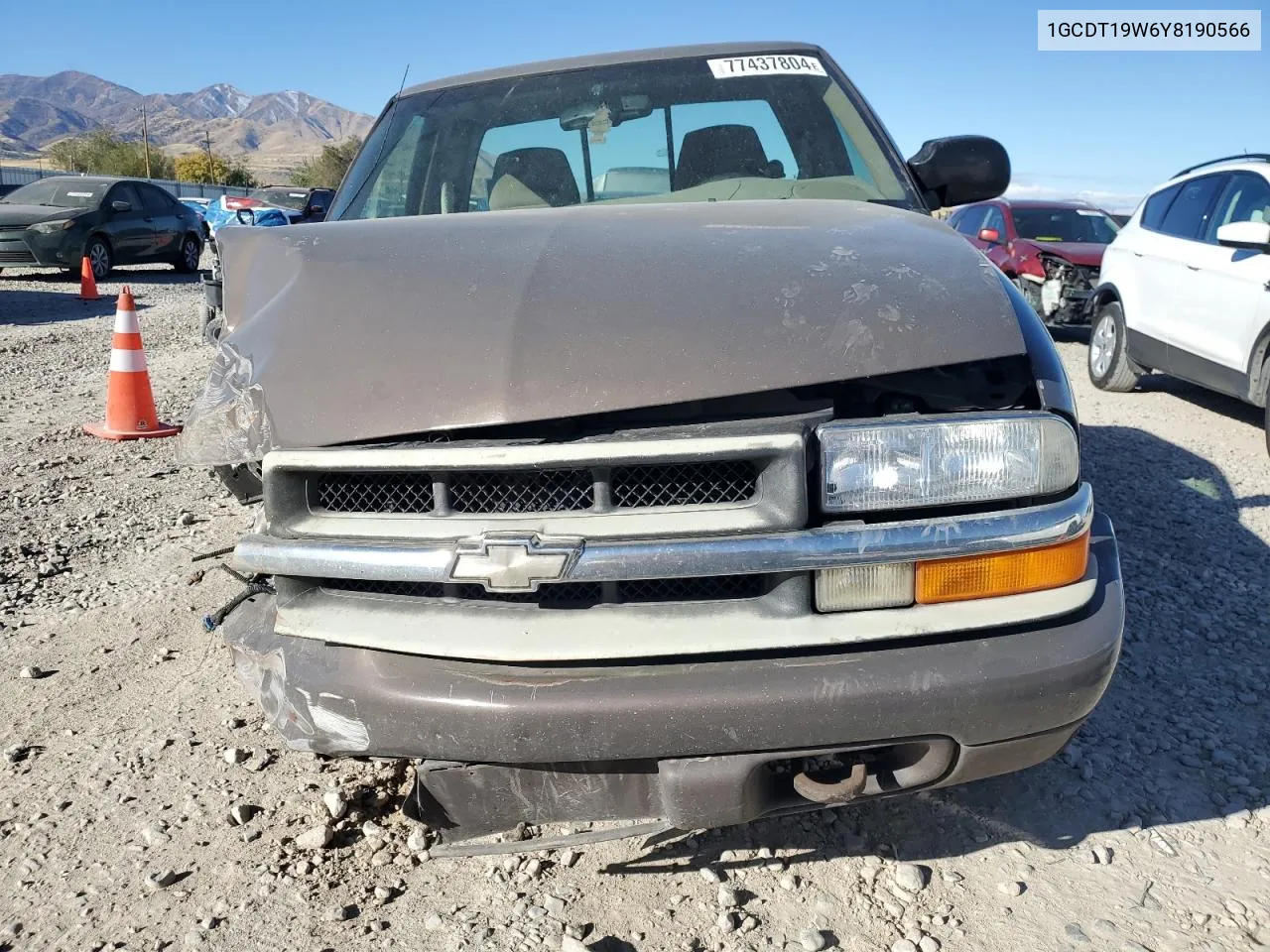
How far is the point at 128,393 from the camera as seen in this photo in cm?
558

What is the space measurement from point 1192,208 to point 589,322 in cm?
647

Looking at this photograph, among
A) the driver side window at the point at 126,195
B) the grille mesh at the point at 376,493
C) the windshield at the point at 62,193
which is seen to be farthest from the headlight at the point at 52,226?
the grille mesh at the point at 376,493

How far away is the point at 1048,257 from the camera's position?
10023 millimetres

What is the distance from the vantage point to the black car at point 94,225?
1317cm

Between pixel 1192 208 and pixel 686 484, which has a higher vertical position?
pixel 1192 208

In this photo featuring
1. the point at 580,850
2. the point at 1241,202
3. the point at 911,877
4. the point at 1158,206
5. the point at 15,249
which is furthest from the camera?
the point at 15,249

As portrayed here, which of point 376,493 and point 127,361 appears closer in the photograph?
point 376,493

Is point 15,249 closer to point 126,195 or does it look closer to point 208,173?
point 126,195

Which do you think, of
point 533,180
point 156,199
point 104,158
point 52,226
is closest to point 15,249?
point 52,226

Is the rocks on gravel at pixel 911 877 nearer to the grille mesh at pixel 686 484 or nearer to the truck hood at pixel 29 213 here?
the grille mesh at pixel 686 484

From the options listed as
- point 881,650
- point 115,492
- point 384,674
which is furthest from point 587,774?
point 115,492

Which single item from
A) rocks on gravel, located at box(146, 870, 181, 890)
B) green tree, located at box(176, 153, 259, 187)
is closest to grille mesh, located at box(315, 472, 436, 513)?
rocks on gravel, located at box(146, 870, 181, 890)

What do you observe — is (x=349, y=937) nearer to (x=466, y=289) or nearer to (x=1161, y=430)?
(x=466, y=289)

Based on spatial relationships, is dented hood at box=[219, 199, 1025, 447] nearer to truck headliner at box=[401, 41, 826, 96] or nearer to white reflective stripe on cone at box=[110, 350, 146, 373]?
truck headliner at box=[401, 41, 826, 96]
